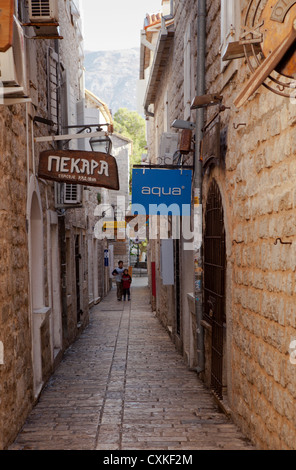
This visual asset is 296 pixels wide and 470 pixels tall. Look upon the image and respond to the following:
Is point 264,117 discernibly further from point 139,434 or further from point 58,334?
point 58,334

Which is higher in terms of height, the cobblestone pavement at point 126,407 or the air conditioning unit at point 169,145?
the air conditioning unit at point 169,145

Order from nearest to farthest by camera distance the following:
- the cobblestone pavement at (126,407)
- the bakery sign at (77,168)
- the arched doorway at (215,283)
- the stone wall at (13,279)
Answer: the stone wall at (13,279) → the cobblestone pavement at (126,407) → the arched doorway at (215,283) → the bakery sign at (77,168)

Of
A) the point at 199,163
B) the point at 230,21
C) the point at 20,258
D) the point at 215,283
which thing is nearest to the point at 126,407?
the point at 215,283

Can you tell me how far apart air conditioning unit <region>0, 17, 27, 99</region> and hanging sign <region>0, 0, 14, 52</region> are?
0.13m

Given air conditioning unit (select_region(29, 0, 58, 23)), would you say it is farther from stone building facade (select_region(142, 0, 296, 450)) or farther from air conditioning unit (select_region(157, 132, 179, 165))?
air conditioning unit (select_region(157, 132, 179, 165))

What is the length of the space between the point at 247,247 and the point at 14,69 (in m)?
2.65

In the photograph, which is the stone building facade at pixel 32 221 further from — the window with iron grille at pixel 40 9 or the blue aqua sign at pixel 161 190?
the blue aqua sign at pixel 161 190

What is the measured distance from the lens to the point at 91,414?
6.38 metres

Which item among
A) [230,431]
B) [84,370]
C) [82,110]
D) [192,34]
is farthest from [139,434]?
[82,110]

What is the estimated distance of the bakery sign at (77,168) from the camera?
7.31 metres

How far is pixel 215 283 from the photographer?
279 inches

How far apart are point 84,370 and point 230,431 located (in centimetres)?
390

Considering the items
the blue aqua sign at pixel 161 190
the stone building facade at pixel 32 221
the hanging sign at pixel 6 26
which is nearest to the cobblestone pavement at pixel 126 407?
the stone building facade at pixel 32 221

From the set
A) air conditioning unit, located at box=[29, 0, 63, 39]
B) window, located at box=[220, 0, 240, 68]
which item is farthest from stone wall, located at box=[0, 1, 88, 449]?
window, located at box=[220, 0, 240, 68]
